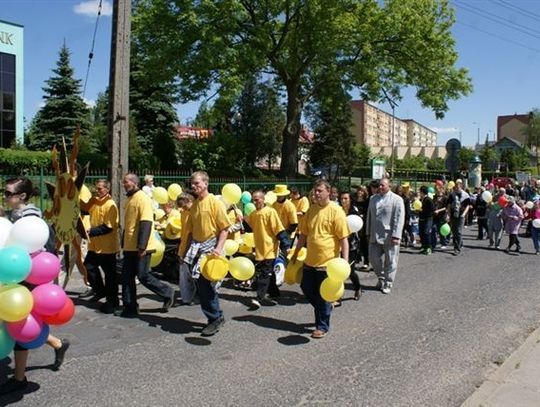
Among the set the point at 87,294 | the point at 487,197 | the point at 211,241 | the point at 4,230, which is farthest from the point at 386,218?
the point at 487,197

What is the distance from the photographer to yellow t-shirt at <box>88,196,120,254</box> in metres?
7.12

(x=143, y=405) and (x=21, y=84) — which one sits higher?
(x=21, y=84)

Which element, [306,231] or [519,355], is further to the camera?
[306,231]

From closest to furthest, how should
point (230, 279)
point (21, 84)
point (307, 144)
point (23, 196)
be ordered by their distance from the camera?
point (23, 196) → point (230, 279) → point (21, 84) → point (307, 144)

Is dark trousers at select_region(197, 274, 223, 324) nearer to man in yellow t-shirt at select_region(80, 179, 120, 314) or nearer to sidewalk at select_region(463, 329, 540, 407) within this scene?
man in yellow t-shirt at select_region(80, 179, 120, 314)

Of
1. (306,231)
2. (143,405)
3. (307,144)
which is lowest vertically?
(143,405)

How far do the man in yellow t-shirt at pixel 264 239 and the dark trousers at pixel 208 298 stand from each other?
155cm

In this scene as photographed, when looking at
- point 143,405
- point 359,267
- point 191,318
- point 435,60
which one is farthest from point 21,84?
point 143,405

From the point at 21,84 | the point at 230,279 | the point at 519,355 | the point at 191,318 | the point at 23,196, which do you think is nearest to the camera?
the point at 23,196

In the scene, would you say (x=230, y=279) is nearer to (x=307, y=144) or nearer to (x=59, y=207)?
(x=59, y=207)

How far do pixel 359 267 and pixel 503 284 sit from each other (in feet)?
9.38

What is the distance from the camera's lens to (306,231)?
247 inches

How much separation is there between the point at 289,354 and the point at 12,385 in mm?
2578

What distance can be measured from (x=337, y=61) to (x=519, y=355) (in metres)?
22.3
